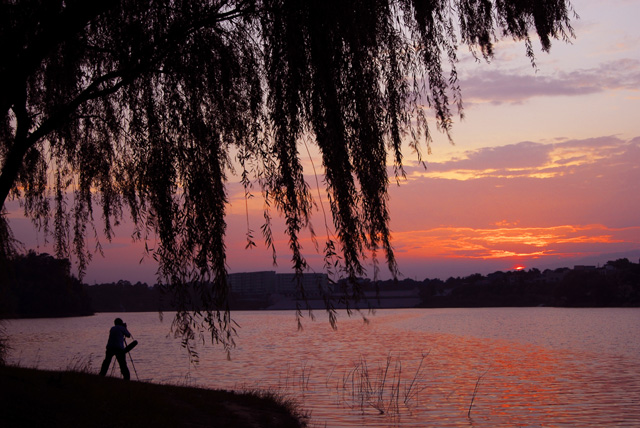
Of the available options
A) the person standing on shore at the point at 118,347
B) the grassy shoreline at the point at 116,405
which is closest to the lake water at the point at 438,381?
the person standing on shore at the point at 118,347

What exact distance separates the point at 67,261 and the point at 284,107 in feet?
15.1

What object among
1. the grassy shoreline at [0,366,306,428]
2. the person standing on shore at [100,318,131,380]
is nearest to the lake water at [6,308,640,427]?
the person standing on shore at [100,318,131,380]

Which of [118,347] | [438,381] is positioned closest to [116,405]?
[118,347]

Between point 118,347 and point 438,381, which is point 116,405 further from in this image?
point 438,381

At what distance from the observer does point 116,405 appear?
419 inches

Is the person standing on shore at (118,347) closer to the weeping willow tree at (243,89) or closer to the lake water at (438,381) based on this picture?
the lake water at (438,381)

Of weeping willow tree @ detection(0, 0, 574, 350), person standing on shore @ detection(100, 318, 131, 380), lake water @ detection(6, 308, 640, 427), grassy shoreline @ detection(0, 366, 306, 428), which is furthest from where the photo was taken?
lake water @ detection(6, 308, 640, 427)

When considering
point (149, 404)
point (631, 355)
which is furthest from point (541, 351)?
point (149, 404)

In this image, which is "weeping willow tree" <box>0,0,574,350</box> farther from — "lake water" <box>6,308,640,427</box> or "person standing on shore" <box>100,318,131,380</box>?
"person standing on shore" <box>100,318,131,380</box>

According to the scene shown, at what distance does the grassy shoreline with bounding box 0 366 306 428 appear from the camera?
9031mm

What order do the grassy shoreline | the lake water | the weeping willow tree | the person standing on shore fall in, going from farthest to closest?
the lake water → the person standing on shore → the grassy shoreline → the weeping willow tree

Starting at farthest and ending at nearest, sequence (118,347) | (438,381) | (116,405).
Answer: (438,381) → (118,347) → (116,405)

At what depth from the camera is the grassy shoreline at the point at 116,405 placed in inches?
356

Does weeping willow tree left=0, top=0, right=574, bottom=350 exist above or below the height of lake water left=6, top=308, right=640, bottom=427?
above
